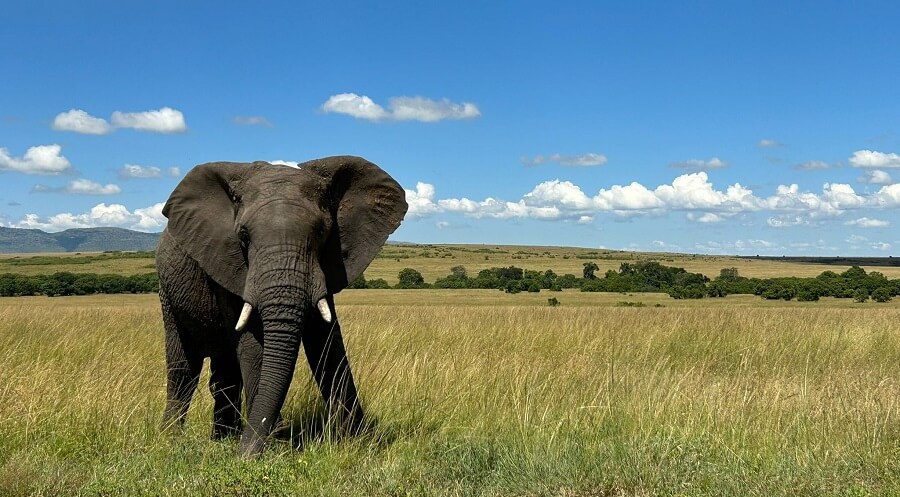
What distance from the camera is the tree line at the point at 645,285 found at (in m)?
42.1

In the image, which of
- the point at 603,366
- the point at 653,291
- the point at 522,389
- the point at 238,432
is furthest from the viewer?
the point at 653,291

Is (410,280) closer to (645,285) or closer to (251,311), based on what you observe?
(645,285)

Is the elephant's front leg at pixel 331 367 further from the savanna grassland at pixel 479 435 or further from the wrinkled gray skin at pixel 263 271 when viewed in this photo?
the savanna grassland at pixel 479 435

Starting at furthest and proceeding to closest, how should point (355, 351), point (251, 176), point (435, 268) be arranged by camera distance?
1. point (435, 268)
2. point (355, 351)
3. point (251, 176)

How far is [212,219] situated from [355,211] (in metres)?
1.13

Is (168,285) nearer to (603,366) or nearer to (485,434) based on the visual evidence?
(485,434)

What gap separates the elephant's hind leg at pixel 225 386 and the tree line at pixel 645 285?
123 feet

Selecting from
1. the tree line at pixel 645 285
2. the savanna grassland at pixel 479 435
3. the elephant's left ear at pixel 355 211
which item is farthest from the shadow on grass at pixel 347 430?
the tree line at pixel 645 285

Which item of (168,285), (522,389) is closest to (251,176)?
(168,285)

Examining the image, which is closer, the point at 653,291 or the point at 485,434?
the point at 485,434

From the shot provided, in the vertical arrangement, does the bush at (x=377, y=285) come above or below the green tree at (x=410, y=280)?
below

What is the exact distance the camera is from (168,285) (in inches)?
290

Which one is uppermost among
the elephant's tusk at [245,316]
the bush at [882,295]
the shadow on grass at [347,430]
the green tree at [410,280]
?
the elephant's tusk at [245,316]

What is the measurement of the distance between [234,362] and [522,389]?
270 cm
